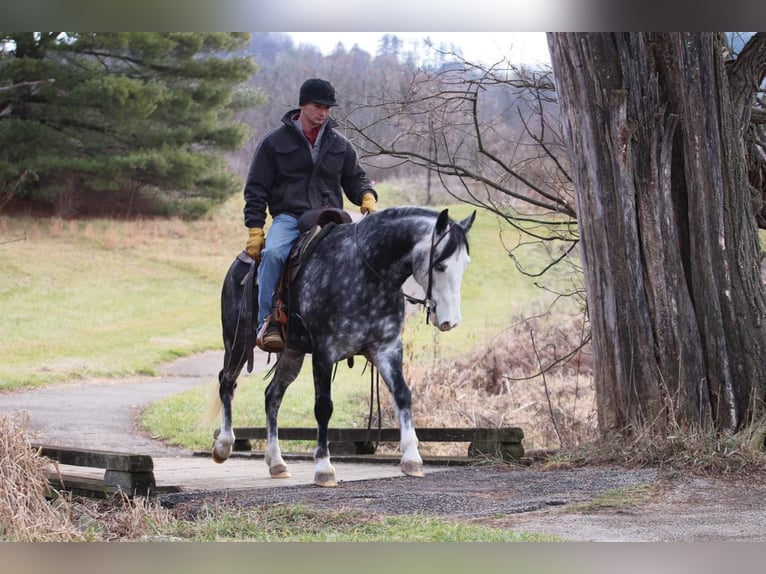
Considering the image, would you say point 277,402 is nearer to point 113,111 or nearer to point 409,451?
point 409,451

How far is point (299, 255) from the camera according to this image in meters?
5.44

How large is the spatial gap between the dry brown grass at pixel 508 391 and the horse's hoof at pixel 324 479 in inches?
95.6

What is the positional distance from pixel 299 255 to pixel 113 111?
392 cm

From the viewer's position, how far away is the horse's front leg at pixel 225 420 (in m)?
5.93

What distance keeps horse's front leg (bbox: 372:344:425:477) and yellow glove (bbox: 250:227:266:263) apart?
922mm

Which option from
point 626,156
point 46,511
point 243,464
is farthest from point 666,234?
point 46,511

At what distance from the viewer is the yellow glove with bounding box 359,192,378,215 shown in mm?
5660

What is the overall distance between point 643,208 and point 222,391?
2.59 metres

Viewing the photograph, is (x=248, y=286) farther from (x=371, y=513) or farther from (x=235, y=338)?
(x=371, y=513)

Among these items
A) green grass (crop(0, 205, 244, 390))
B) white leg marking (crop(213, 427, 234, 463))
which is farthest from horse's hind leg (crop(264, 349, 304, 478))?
green grass (crop(0, 205, 244, 390))

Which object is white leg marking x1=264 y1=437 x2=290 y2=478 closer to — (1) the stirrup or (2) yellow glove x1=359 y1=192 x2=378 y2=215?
(1) the stirrup

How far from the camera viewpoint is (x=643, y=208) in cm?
589

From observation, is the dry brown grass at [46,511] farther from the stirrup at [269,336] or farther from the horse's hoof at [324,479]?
the stirrup at [269,336]

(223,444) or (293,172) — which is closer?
(293,172)
